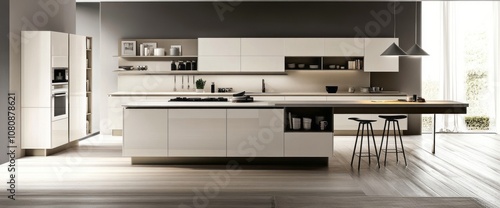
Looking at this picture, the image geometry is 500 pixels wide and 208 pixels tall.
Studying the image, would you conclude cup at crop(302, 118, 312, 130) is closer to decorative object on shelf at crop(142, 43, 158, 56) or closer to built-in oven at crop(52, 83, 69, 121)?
built-in oven at crop(52, 83, 69, 121)

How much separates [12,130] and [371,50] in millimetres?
6128

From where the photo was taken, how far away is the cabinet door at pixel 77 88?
8.77m

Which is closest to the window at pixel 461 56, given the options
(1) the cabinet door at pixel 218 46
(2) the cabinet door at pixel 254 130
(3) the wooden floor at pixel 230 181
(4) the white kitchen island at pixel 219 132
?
(3) the wooden floor at pixel 230 181

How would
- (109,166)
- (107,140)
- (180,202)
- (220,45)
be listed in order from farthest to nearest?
1. (220,45)
2. (107,140)
3. (109,166)
4. (180,202)

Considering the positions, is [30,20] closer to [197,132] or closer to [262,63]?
[197,132]

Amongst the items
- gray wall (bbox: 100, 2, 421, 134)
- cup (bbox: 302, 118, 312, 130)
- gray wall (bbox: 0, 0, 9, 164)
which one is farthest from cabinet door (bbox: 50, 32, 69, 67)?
cup (bbox: 302, 118, 312, 130)

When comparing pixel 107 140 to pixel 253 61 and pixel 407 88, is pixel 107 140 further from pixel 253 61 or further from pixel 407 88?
pixel 407 88

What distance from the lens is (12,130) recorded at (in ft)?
25.2

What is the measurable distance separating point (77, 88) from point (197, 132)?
2606 mm

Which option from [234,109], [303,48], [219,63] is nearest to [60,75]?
[234,109]

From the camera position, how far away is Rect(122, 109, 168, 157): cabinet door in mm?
7234

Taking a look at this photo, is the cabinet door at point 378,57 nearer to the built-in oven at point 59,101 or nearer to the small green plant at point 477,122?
the small green plant at point 477,122

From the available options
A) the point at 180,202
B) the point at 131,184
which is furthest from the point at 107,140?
the point at 180,202

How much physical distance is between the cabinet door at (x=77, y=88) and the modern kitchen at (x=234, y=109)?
3cm
